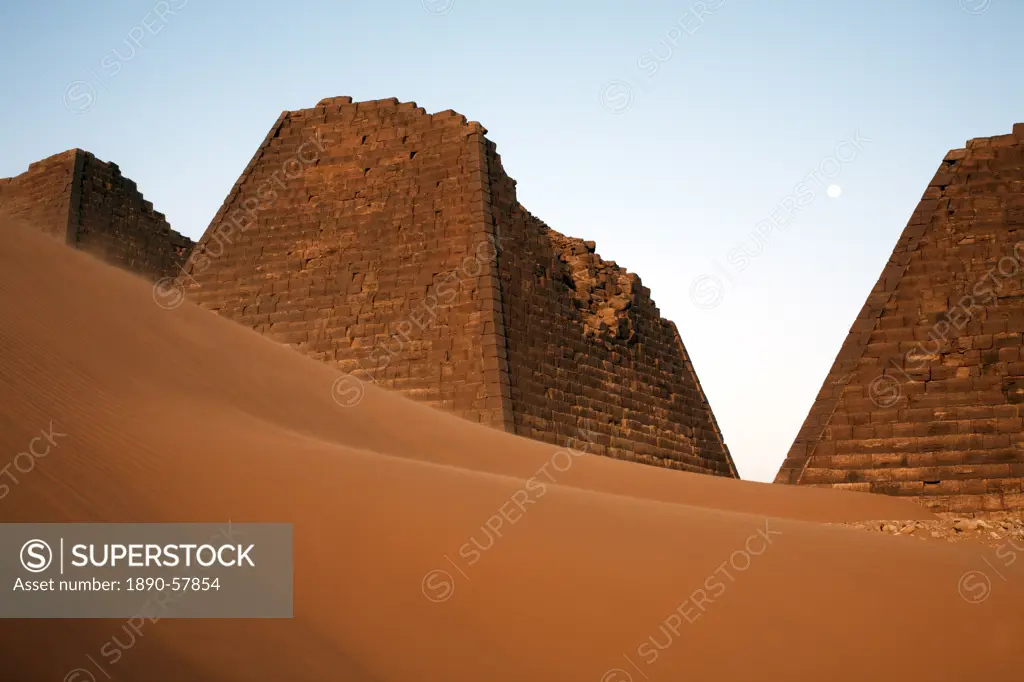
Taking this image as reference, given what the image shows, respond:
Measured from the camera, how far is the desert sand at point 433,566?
505cm

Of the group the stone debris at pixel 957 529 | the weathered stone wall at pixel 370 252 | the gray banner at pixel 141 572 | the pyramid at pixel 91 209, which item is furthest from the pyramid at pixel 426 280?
the gray banner at pixel 141 572

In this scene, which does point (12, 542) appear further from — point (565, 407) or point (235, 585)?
point (565, 407)

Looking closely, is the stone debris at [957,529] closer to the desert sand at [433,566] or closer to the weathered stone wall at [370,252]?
the desert sand at [433,566]

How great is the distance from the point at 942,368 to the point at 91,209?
17.5m

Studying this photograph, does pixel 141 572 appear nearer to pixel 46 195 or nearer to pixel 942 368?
pixel 942 368

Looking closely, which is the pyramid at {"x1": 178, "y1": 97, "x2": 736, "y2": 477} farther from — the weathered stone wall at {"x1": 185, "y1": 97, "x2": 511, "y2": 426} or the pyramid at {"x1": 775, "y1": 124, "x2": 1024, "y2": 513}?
the pyramid at {"x1": 775, "y1": 124, "x2": 1024, "y2": 513}

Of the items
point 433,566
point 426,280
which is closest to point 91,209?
point 426,280

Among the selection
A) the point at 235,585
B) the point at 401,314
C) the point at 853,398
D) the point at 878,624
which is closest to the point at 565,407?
the point at 401,314

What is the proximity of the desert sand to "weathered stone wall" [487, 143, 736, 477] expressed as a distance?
8994 millimetres

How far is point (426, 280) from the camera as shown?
1828cm

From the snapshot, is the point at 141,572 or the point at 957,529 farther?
the point at 957,529

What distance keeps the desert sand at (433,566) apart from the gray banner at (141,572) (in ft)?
0.33

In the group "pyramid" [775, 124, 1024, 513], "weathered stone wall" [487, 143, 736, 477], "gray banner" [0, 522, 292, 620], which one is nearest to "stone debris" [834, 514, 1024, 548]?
"pyramid" [775, 124, 1024, 513]

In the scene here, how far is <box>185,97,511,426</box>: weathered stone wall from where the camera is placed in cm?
1762
